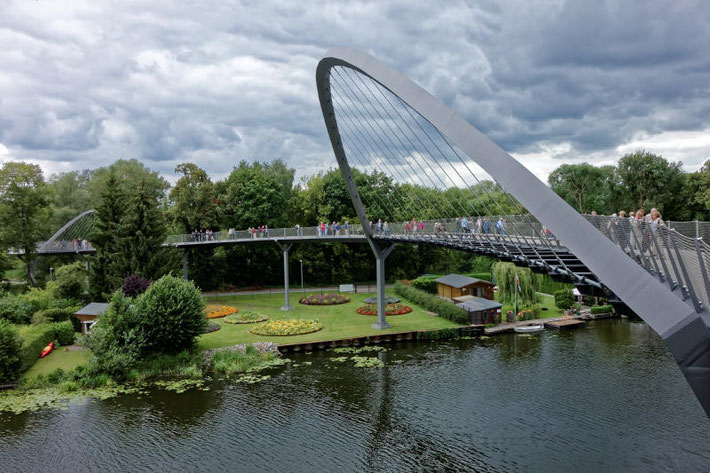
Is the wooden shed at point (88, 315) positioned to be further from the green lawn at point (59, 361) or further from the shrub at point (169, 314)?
the shrub at point (169, 314)

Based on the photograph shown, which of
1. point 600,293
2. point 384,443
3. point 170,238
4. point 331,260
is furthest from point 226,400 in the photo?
point 331,260

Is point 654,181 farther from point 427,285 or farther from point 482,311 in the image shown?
point 482,311

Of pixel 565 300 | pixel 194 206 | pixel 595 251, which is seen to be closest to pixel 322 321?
pixel 565 300

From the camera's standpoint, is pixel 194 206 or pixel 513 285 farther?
pixel 194 206

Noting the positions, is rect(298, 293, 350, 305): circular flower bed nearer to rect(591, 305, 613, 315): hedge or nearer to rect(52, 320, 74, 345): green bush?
rect(52, 320, 74, 345): green bush

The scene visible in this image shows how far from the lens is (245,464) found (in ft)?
41.2

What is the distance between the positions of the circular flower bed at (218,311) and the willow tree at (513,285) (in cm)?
2041

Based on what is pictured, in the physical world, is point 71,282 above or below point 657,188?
below

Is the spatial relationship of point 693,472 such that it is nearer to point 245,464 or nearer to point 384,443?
point 384,443

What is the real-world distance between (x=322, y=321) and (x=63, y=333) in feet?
49.0

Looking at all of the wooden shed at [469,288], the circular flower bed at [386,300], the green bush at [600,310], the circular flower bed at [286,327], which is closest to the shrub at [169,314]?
the circular flower bed at [286,327]

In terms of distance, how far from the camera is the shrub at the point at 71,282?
30.5 metres

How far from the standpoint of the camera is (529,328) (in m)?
26.9

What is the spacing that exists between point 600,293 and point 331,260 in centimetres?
3718
